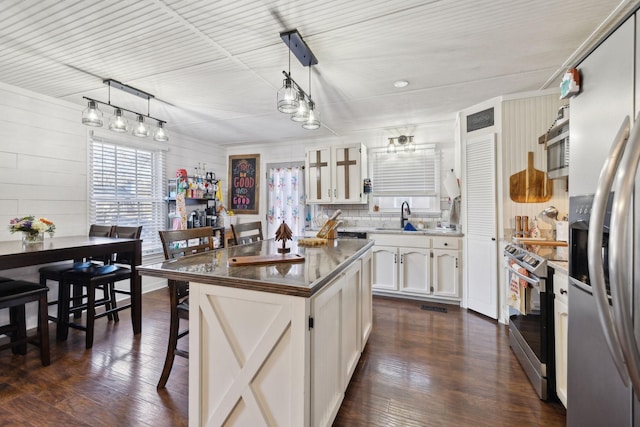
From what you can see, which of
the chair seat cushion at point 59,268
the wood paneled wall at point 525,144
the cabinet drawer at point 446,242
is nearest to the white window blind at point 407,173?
the cabinet drawer at point 446,242

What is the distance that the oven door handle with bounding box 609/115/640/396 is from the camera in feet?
2.35

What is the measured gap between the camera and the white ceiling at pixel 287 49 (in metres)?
1.82

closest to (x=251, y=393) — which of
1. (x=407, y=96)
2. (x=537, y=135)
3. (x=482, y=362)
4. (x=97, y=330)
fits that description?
(x=482, y=362)

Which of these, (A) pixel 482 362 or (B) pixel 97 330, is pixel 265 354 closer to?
(A) pixel 482 362

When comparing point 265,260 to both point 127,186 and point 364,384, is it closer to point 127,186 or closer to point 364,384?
point 364,384

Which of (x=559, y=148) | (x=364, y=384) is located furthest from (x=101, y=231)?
(x=559, y=148)

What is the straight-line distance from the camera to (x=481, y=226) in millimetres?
3334

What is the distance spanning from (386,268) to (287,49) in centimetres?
292

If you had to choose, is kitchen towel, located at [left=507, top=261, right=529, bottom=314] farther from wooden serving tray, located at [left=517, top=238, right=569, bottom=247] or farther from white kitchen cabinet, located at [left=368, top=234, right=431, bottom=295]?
white kitchen cabinet, located at [left=368, top=234, right=431, bottom=295]

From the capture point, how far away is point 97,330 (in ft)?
9.66

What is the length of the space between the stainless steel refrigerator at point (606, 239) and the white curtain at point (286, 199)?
426 centimetres

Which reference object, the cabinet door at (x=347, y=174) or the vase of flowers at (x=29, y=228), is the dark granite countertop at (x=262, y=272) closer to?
the vase of flowers at (x=29, y=228)

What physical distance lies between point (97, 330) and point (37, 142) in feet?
6.90

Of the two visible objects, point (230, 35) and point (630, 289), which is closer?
point (630, 289)
